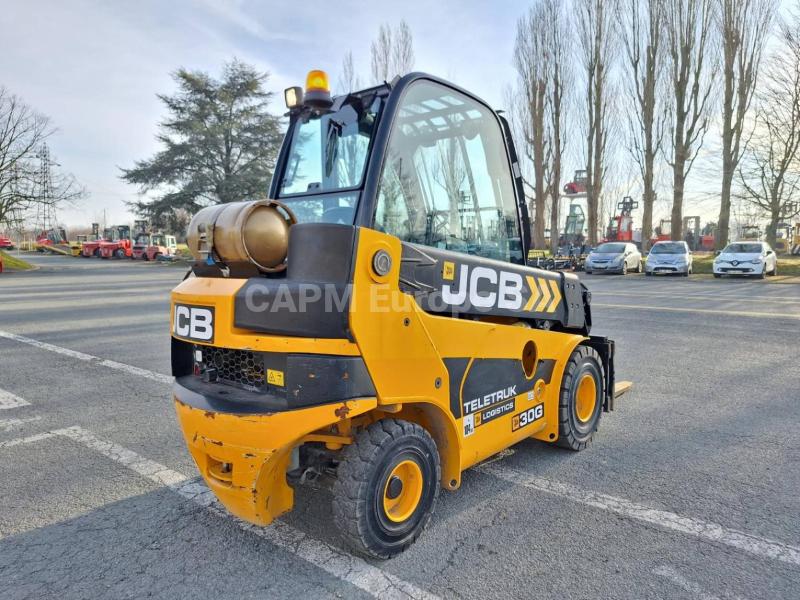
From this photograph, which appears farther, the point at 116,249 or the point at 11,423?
the point at 116,249

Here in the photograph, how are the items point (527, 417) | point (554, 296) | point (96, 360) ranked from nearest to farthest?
point (527, 417), point (554, 296), point (96, 360)

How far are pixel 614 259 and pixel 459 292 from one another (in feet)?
76.4

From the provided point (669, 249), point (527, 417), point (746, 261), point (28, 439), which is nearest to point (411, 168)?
point (527, 417)

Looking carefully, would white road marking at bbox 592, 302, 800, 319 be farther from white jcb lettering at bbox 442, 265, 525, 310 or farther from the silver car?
the silver car

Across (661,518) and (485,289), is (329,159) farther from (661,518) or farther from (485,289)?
(661,518)

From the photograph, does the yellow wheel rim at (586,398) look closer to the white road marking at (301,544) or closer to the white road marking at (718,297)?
the white road marking at (301,544)

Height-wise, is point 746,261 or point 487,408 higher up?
point 746,261

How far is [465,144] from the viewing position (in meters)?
3.30

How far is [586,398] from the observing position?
13.6 ft

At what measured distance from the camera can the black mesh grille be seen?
8.52ft

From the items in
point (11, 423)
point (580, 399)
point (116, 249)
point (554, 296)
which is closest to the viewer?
point (554, 296)

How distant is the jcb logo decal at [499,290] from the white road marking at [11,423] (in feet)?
13.5

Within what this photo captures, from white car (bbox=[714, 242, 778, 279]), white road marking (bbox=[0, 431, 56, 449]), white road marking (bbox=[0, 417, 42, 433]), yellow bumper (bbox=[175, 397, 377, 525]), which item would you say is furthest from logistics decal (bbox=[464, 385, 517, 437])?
white car (bbox=[714, 242, 778, 279])

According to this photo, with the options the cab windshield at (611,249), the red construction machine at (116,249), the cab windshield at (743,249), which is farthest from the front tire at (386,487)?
the red construction machine at (116,249)
